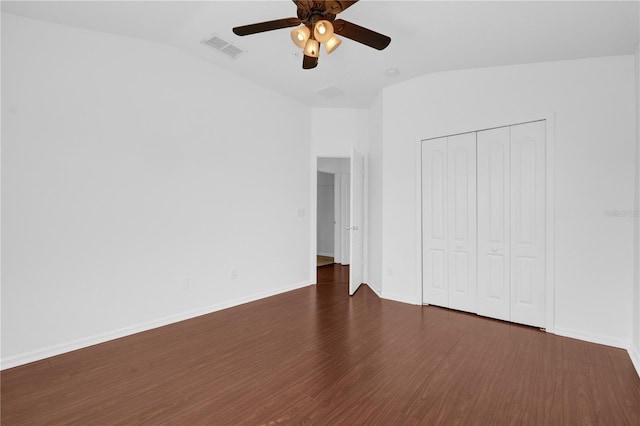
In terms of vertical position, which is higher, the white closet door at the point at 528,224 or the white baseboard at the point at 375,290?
the white closet door at the point at 528,224

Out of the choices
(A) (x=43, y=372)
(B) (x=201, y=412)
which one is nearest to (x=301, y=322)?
(B) (x=201, y=412)

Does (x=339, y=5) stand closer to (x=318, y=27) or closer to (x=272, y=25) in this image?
(x=318, y=27)

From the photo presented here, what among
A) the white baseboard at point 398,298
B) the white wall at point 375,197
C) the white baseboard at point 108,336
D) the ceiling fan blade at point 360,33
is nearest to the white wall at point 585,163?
the white wall at point 375,197

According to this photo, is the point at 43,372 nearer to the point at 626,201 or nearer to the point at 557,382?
the point at 557,382

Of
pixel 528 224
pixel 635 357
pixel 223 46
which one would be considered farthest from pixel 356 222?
pixel 635 357

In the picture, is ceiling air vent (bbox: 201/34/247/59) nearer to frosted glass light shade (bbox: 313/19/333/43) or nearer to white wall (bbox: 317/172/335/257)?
frosted glass light shade (bbox: 313/19/333/43)

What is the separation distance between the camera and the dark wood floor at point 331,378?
1853mm

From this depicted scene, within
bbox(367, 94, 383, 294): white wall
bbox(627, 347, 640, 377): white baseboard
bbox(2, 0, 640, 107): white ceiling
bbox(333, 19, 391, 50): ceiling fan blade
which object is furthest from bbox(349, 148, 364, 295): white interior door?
bbox(627, 347, 640, 377): white baseboard

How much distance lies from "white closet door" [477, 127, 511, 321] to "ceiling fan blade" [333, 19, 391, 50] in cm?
194

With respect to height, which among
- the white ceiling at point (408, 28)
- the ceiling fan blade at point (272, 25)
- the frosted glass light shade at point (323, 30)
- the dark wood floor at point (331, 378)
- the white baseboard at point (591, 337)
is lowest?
the dark wood floor at point (331, 378)

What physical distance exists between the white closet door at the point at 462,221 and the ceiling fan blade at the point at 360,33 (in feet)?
6.27

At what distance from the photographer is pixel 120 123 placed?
296 cm

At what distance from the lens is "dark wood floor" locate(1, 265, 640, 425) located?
6.08ft

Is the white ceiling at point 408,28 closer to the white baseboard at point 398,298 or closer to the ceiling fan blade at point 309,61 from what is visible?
the ceiling fan blade at point 309,61
